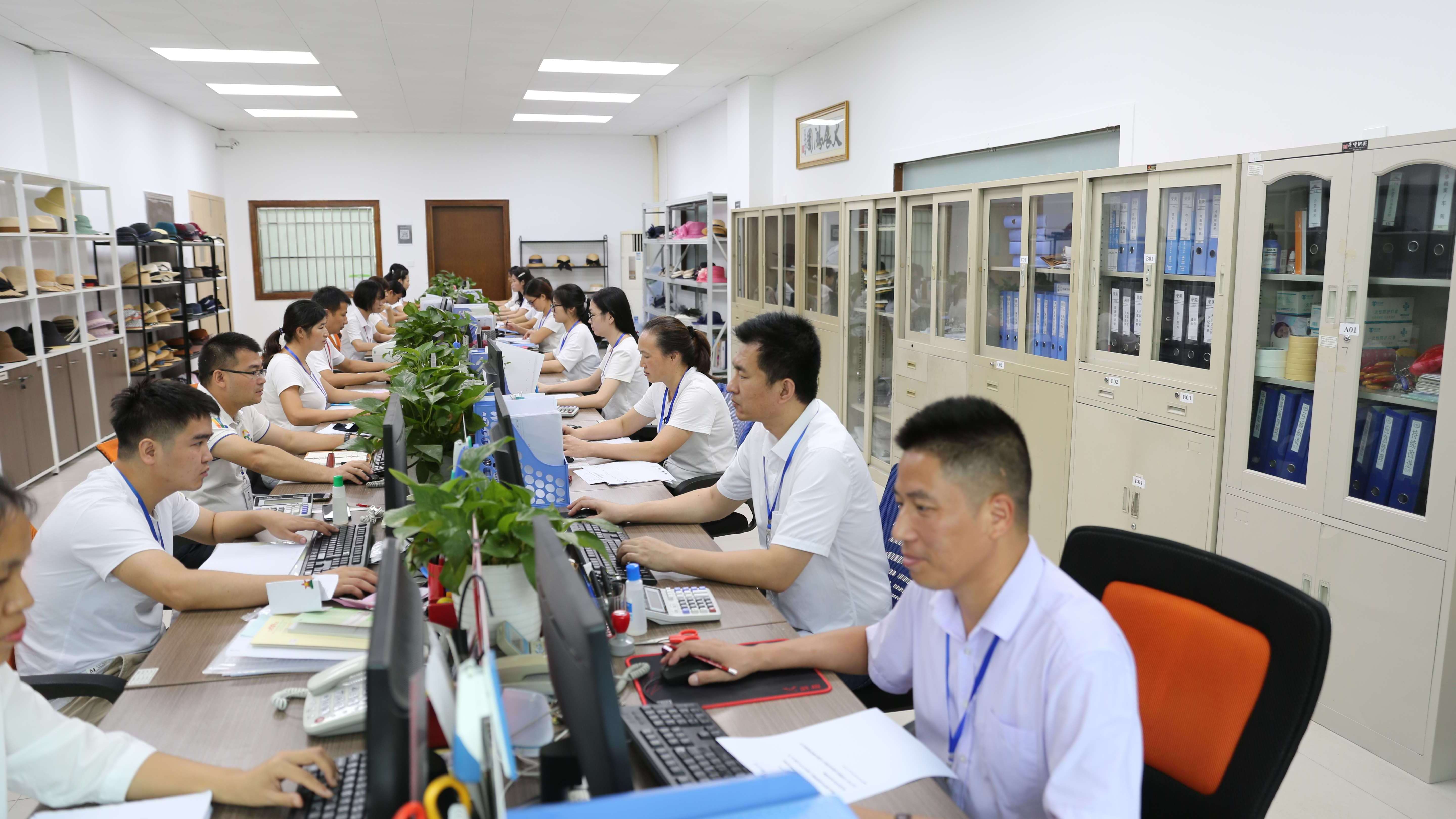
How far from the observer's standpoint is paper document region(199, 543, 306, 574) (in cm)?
239

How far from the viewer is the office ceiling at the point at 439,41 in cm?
577

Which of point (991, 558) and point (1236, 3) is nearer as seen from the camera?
point (991, 558)

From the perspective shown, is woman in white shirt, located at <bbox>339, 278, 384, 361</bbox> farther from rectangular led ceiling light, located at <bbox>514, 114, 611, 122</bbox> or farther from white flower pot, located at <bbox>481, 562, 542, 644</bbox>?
white flower pot, located at <bbox>481, 562, 542, 644</bbox>

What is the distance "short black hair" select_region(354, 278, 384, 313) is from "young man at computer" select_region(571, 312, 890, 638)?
6414 mm

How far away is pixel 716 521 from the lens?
11.0ft

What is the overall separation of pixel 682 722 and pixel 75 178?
7.80m

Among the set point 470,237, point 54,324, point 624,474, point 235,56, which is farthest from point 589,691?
point 470,237

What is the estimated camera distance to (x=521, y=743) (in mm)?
1439

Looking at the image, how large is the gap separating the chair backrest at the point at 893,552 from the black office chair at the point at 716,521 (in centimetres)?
84

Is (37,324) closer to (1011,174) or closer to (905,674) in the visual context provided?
(1011,174)

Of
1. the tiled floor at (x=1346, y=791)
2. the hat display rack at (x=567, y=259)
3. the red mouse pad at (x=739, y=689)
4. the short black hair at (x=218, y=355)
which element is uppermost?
the hat display rack at (x=567, y=259)

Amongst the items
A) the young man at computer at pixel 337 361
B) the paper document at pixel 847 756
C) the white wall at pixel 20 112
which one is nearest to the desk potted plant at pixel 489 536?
the paper document at pixel 847 756

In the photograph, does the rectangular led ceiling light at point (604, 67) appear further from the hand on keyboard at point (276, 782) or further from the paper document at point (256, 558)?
the hand on keyboard at point (276, 782)

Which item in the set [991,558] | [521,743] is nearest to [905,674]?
[991,558]
